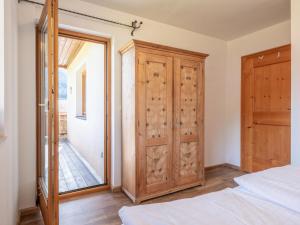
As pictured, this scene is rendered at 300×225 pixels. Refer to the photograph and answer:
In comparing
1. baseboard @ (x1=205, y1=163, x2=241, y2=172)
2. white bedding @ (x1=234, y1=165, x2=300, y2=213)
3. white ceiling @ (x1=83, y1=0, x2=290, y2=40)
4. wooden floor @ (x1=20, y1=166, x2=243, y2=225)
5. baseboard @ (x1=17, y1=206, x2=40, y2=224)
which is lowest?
wooden floor @ (x1=20, y1=166, x2=243, y2=225)

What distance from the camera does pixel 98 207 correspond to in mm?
2271

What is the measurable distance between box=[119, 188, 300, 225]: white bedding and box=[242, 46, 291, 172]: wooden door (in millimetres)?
2363

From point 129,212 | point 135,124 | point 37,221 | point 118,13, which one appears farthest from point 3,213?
point 118,13

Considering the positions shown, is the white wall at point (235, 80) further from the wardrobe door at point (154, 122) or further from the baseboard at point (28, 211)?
the baseboard at point (28, 211)

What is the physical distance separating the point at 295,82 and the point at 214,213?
207cm

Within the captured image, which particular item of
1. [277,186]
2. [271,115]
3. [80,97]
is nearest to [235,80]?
[271,115]

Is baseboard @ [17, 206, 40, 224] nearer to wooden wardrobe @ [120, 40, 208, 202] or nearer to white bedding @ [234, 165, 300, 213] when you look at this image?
wooden wardrobe @ [120, 40, 208, 202]

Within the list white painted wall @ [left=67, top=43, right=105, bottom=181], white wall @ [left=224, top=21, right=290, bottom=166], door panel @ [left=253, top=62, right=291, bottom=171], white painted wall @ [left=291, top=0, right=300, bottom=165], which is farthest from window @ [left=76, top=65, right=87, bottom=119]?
white painted wall @ [left=291, top=0, right=300, bottom=165]

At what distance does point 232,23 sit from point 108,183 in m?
3.14

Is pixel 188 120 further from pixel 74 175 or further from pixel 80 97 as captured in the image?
pixel 80 97

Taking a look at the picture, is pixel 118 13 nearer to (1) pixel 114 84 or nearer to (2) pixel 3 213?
(1) pixel 114 84

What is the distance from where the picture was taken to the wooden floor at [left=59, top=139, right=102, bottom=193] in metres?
2.89

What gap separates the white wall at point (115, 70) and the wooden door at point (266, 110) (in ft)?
1.55

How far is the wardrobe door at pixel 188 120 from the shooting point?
103 inches
